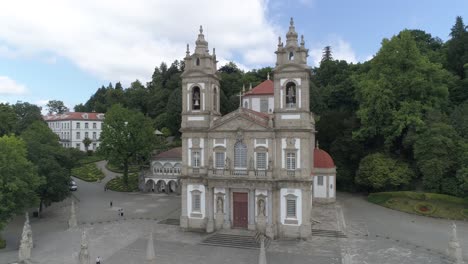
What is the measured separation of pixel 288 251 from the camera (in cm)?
2236

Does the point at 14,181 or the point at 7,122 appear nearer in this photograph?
the point at 14,181

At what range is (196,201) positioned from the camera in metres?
27.3

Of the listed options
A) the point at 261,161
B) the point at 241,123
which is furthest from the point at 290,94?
the point at 261,161

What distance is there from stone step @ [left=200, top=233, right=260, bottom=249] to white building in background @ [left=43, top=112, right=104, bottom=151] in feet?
187

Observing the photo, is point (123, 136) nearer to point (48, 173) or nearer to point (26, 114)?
point (48, 173)

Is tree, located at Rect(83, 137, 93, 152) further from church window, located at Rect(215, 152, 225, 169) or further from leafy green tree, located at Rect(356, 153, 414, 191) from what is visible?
leafy green tree, located at Rect(356, 153, 414, 191)

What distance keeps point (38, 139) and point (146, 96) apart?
5058cm

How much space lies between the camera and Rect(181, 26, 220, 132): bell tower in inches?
1073

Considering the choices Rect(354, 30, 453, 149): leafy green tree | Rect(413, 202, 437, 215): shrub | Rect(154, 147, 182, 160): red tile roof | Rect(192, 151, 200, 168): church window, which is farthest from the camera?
Rect(154, 147, 182, 160): red tile roof

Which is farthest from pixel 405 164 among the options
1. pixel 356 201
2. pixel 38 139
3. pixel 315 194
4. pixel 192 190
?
pixel 38 139

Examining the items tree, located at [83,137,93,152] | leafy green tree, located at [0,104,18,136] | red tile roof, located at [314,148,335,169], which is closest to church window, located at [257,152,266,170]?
red tile roof, located at [314,148,335,169]

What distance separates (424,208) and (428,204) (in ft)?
2.59

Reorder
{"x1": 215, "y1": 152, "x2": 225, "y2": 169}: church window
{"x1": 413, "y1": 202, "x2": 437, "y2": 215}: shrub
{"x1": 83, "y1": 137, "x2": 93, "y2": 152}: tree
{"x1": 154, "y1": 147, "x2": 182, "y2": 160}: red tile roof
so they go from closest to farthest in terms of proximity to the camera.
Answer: {"x1": 215, "y1": 152, "x2": 225, "y2": 169}: church window < {"x1": 413, "y1": 202, "x2": 437, "y2": 215}: shrub < {"x1": 154, "y1": 147, "x2": 182, "y2": 160}: red tile roof < {"x1": 83, "y1": 137, "x2": 93, "y2": 152}: tree

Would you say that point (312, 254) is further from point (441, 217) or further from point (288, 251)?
point (441, 217)
